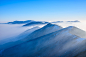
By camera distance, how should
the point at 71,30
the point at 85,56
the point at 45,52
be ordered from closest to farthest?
the point at 85,56, the point at 45,52, the point at 71,30

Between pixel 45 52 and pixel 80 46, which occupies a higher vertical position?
pixel 80 46

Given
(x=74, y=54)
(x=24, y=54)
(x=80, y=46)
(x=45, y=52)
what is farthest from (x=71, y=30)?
(x=24, y=54)

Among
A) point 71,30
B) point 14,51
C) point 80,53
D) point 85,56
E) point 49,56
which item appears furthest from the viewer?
point 71,30

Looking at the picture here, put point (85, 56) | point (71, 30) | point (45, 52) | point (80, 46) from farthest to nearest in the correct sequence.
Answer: point (71, 30), point (45, 52), point (80, 46), point (85, 56)

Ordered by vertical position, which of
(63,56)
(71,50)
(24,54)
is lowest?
(24,54)

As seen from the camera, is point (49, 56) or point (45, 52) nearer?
point (49, 56)

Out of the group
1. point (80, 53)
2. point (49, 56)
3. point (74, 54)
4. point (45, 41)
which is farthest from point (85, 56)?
point (45, 41)

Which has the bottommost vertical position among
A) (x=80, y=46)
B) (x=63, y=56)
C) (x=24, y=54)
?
(x=24, y=54)

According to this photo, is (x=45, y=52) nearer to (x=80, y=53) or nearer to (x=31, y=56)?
(x=31, y=56)

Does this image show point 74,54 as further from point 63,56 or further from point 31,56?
point 31,56
